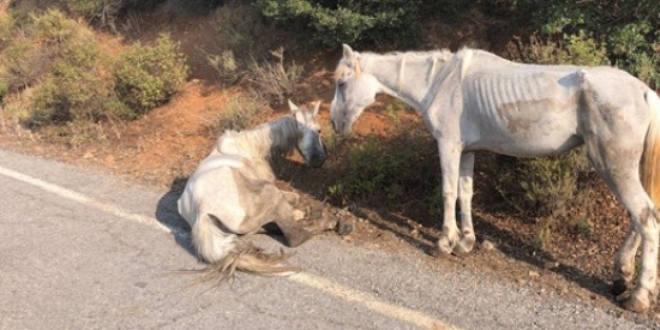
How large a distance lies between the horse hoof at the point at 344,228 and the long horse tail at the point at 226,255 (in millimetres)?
717

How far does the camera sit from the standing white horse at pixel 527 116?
163 inches

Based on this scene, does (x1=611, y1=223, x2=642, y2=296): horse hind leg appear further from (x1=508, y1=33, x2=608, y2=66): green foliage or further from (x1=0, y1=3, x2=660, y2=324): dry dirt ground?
(x1=508, y1=33, x2=608, y2=66): green foliage

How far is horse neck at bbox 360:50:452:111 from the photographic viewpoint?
5305 mm

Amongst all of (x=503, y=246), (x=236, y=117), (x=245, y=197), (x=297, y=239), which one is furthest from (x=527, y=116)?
(x=236, y=117)

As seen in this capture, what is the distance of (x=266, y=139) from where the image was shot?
670 cm

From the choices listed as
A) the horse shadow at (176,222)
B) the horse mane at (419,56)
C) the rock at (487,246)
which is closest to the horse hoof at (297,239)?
the horse shadow at (176,222)

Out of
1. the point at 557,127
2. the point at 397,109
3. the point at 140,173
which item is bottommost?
the point at 140,173

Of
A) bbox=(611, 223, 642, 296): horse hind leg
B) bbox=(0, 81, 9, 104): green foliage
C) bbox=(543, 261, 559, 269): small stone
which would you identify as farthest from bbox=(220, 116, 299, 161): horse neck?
bbox=(0, 81, 9, 104): green foliage

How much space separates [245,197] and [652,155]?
3.48 meters

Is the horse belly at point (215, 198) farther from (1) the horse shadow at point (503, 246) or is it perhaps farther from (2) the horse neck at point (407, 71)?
(2) the horse neck at point (407, 71)

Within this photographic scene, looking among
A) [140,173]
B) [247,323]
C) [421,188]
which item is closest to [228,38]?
[140,173]

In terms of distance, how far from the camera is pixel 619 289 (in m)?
4.45

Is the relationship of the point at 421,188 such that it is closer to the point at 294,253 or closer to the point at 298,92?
the point at 294,253

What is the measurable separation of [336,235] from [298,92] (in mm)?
4229
